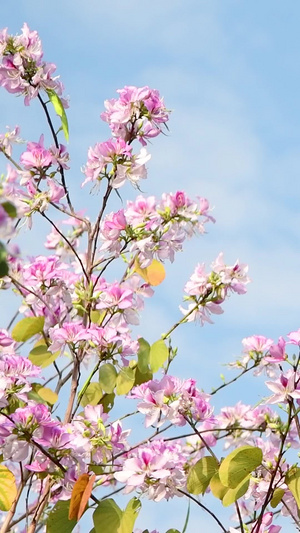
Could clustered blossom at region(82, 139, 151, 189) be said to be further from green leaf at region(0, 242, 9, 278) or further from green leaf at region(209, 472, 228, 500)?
green leaf at region(0, 242, 9, 278)

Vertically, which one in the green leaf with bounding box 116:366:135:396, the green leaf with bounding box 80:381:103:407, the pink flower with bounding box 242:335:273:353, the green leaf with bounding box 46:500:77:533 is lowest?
the green leaf with bounding box 46:500:77:533

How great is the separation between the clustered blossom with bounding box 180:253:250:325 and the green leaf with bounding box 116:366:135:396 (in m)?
0.26

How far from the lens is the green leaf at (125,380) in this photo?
228 cm

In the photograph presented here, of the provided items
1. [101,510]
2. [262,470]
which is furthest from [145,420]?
[262,470]

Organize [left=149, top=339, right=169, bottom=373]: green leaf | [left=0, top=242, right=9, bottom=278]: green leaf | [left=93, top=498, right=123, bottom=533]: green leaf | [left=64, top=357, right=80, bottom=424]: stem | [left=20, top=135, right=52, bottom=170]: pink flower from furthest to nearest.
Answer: [left=20, top=135, right=52, bottom=170]: pink flower, [left=149, top=339, right=169, bottom=373]: green leaf, [left=64, top=357, right=80, bottom=424]: stem, [left=93, top=498, right=123, bottom=533]: green leaf, [left=0, top=242, right=9, bottom=278]: green leaf

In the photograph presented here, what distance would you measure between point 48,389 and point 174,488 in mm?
498

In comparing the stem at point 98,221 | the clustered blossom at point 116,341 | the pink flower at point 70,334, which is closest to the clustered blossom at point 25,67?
the clustered blossom at point 116,341

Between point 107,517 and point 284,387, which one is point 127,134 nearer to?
point 284,387

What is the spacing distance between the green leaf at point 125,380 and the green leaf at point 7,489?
409 millimetres

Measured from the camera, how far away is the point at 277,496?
220 cm

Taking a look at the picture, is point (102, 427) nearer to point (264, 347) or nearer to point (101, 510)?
point (101, 510)

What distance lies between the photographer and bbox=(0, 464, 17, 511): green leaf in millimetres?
2016

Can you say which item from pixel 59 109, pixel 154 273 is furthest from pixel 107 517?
pixel 59 109

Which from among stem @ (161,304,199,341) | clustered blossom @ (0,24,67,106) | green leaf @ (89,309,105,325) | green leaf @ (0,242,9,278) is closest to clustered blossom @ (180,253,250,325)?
stem @ (161,304,199,341)
